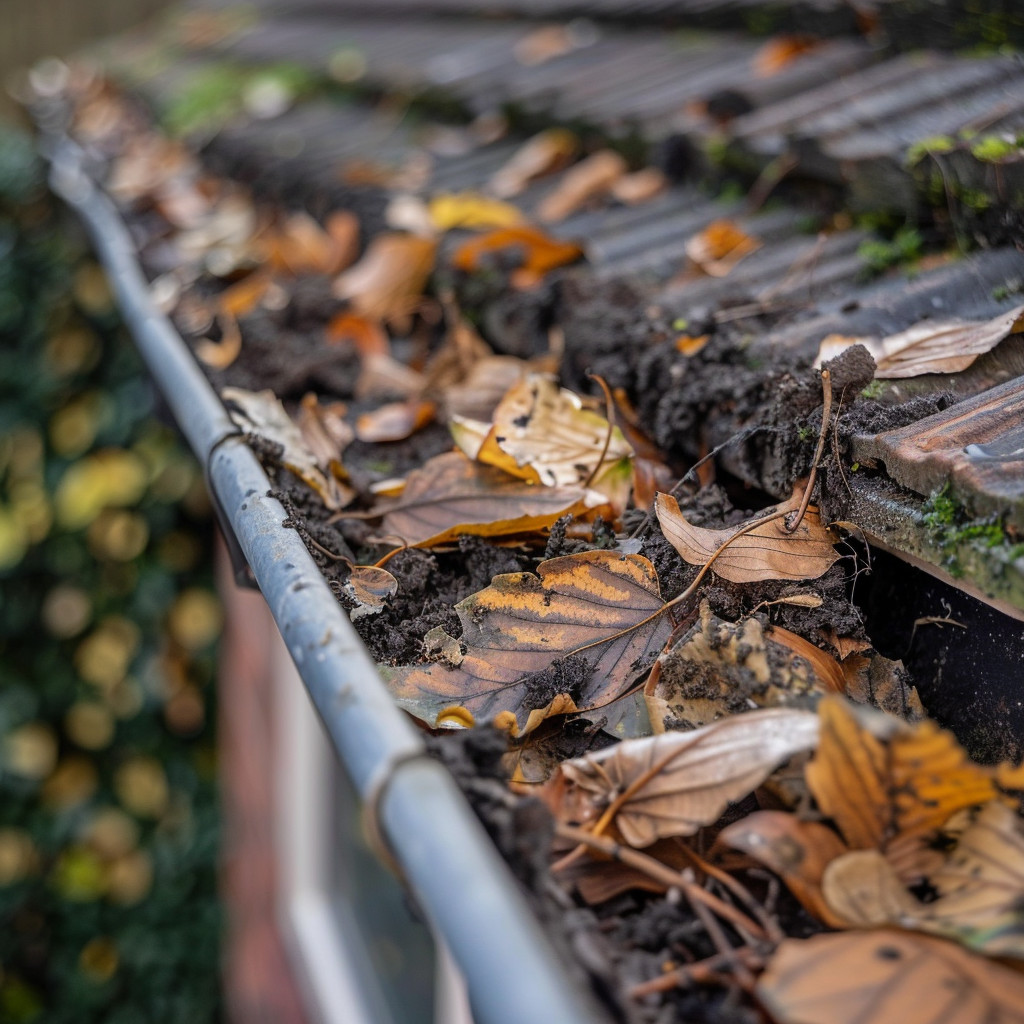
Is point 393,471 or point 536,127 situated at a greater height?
point 536,127

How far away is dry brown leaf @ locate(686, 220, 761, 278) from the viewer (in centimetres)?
150

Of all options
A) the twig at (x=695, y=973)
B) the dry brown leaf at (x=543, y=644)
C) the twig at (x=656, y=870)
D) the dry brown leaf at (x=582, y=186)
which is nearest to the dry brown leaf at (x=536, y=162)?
the dry brown leaf at (x=582, y=186)

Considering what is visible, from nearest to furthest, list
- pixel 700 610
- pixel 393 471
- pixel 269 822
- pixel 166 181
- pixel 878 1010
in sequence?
pixel 878 1010 → pixel 700 610 → pixel 393 471 → pixel 166 181 → pixel 269 822

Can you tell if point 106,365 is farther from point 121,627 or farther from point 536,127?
point 536,127

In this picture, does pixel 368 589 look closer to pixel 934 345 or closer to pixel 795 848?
pixel 795 848

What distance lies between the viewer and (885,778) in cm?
67

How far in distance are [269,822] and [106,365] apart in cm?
194

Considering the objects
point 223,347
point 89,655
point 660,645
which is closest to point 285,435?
point 223,347

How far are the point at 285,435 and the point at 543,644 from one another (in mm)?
514

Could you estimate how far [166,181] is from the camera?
299 centimetres

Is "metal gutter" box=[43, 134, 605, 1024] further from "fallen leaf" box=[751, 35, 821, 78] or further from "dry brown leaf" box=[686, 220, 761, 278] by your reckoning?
"fallen leaf" box=[751, 35, 821, 78]

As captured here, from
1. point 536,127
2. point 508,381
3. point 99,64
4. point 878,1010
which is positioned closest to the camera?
point 878,1010

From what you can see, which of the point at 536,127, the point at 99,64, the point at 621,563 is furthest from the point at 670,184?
the point at 99,64

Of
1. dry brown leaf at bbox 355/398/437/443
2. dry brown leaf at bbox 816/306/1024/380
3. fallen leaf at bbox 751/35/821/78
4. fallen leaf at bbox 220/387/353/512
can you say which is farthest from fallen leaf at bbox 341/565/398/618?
fallen leaf at bbox 751/35/821/78
